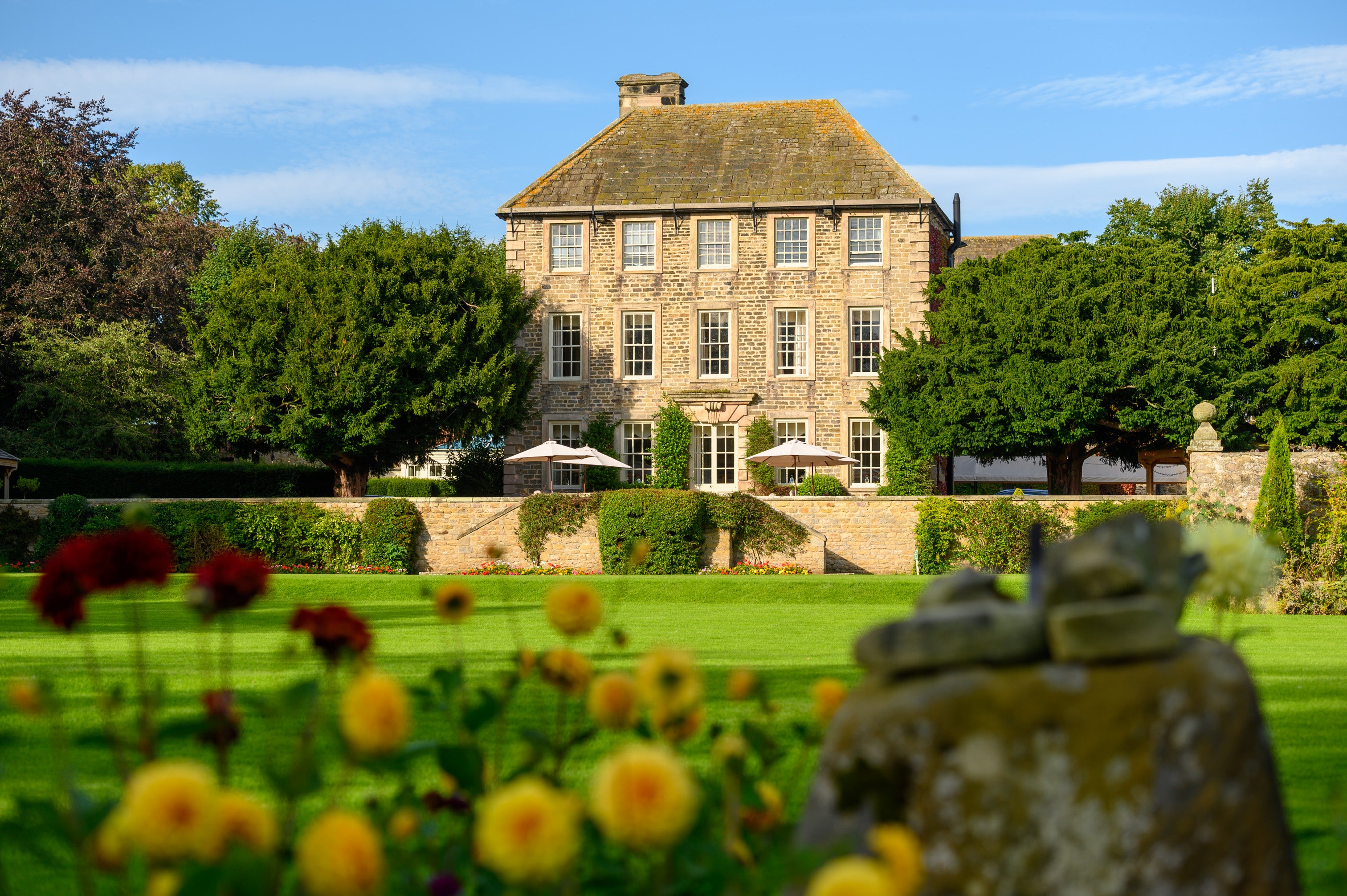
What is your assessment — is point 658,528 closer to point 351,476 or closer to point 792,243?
point 351,476

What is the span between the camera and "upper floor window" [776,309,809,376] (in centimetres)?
3484

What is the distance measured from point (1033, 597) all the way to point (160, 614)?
15935 mm

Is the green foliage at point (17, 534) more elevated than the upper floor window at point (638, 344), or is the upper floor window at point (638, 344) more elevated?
the upper floor window at point (638, 344)

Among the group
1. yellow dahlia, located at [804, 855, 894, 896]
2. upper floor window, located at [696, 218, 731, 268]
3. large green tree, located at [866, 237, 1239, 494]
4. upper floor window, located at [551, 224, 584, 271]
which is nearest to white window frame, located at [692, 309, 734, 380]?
upper floor window, located at [696, 218, 731, 268]

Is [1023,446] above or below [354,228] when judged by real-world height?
below

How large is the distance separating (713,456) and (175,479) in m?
14.3

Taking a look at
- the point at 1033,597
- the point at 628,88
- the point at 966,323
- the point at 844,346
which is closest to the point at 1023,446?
the point at 966,323

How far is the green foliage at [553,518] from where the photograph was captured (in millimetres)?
26438

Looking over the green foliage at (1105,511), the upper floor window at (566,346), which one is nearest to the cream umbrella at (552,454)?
the upper floor window at (566,346)

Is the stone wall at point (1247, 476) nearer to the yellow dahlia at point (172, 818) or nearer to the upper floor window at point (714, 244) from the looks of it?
the upper floor window at point (714, 244)

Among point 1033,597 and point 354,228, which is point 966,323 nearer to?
point 354,228

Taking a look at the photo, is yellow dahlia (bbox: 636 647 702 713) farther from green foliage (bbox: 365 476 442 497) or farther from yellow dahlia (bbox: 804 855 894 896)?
green foliage (bbox: 365 476 442 497)

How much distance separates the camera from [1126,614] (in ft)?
7.30

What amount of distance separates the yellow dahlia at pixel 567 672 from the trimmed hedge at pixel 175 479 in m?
29.7
